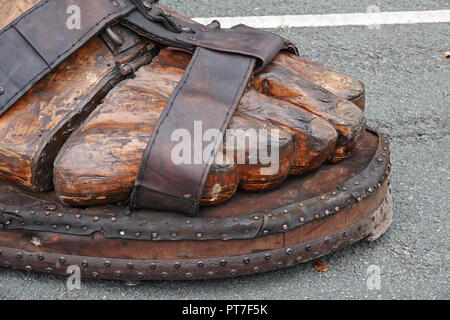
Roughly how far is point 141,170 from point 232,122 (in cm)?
33

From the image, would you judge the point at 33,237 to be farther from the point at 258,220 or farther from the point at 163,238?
the point at 258,220

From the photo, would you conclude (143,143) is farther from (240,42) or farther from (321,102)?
(321,102)

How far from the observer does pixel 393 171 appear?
2.93 m

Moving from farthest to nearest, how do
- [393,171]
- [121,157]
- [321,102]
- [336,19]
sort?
[336,19] → [393,171] → [321,102] → [121,157]

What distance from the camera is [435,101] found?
3.41 m

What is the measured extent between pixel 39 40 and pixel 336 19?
2203mm

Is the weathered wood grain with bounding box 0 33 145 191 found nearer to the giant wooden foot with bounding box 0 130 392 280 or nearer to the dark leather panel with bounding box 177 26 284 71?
the giant wooden foot with bounding box 0 130 392 280

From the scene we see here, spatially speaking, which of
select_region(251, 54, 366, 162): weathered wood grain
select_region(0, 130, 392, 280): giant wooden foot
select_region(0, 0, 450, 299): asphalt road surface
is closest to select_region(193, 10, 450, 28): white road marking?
select_region(0, 0, 450, 299): asphalt road surface

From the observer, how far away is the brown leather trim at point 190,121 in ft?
6.93

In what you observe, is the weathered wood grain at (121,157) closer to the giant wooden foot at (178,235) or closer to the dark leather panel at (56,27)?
the giant wooden foot at (178,235)

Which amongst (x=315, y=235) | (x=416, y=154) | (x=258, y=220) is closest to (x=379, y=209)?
(x=315, y=235)

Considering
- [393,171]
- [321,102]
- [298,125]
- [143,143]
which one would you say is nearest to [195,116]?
[143,143]

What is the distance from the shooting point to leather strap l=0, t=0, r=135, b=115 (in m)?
2.28

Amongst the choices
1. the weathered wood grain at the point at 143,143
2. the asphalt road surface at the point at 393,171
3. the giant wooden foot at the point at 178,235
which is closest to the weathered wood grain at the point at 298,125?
the weathered wood grain at the point at 143,143
